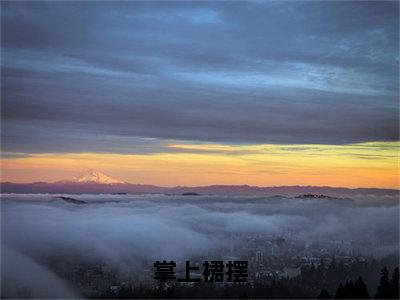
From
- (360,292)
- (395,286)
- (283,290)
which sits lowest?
(283,290)

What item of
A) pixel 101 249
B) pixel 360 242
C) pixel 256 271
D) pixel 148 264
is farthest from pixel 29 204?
pixel 360 242

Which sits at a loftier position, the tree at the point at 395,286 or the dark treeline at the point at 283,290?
the tree at the point at 395,286

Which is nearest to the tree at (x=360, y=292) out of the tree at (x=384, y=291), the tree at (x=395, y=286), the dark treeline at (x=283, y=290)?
the dark treeline at (x=283, y=290)

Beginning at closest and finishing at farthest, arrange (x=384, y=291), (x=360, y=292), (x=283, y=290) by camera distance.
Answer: (x=384, y=291) → (x=360, y=292) → (x=283, y=290)

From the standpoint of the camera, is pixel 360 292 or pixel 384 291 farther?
pixel 360 292

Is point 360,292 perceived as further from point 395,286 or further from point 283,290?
point 283,290

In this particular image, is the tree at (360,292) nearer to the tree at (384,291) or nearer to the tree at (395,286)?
the tree at (384,291)

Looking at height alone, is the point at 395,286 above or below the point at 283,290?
above

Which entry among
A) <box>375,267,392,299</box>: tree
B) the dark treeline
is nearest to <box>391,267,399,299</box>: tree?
the dark treeline

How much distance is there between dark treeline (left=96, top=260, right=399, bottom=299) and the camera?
Answer: 16734 millimetres

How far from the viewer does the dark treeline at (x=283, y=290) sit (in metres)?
16.7

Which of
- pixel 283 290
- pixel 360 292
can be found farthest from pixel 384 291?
pixel 283 290

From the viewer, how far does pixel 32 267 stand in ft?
82.1

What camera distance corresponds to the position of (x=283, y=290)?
22.8 metres
